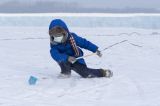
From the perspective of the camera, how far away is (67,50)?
6.38 m

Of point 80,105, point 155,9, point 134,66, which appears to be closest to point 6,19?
point 155,9

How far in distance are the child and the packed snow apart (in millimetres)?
110

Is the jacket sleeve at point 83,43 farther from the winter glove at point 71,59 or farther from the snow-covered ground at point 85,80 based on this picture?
the snow-covered ground at point 85,80

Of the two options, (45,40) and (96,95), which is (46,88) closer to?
(96,95)

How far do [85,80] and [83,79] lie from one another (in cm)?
8

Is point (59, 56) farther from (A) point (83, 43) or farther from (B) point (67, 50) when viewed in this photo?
(A) point (83, 43)

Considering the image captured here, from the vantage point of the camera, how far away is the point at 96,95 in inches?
205

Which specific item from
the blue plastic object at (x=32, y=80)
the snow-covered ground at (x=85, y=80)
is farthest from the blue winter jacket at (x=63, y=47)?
the blue plastic object at (x=32, y=80)

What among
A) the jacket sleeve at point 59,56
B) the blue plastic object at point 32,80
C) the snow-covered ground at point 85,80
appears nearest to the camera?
the snow-covered ground at point 85,80


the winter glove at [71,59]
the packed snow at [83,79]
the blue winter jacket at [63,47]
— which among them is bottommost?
the packed snow at [83,79]

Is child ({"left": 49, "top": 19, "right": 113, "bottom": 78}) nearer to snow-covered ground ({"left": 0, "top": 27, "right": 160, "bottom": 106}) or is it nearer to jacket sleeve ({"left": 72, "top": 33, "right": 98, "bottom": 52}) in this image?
jacket sleeve ({"left": 72, "top": 33, "right": 98, "bottom": 52})

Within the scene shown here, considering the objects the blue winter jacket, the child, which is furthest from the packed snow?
the blue winter jacket

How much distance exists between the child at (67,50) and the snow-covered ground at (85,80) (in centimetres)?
12

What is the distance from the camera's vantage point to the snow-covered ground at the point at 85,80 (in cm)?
496
